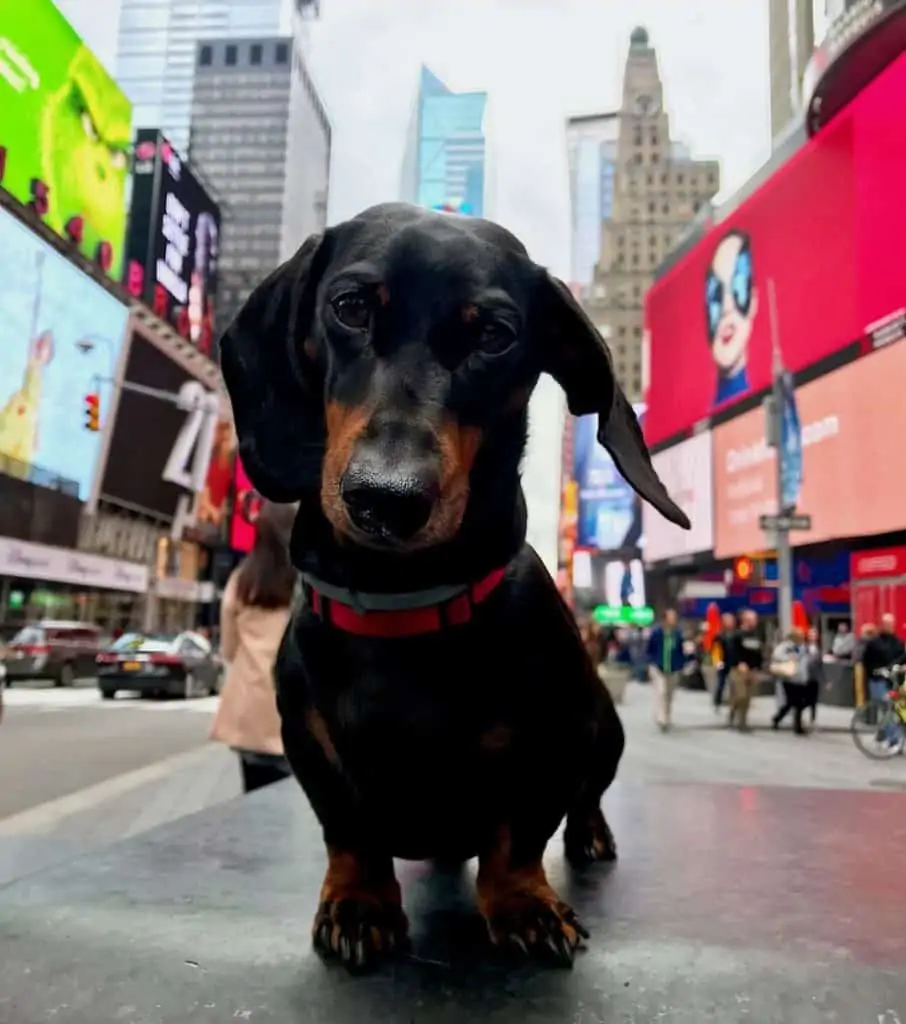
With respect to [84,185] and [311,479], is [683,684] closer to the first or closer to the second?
[311,479]

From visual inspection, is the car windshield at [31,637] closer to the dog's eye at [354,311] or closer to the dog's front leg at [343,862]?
the dog's front leg at [343,862]

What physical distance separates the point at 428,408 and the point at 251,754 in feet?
12.1

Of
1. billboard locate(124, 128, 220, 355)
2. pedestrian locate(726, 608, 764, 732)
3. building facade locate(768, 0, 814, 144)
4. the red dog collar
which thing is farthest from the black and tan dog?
billboard locate(124, 128, 220, 355)

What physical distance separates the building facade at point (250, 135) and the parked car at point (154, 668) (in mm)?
41442

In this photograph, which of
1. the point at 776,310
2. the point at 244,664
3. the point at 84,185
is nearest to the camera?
the point at 244,664

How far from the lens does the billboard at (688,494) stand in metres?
33.8

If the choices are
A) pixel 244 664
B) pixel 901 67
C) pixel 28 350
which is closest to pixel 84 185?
pixel 28 350

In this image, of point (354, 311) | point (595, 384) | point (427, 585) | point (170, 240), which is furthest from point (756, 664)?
point (170, 240)

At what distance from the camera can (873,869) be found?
5.91 ft

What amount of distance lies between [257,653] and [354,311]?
3397 millimetres

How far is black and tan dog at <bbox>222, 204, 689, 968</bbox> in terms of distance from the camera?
1.19 meters

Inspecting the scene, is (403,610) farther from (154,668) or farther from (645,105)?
(645,105)

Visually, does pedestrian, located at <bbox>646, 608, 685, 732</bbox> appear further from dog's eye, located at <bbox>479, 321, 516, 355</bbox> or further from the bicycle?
dog's eye, located at <bbox>479, 321, 516, 355</bbox>

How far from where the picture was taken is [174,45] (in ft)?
250
